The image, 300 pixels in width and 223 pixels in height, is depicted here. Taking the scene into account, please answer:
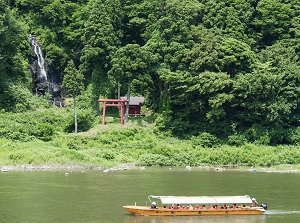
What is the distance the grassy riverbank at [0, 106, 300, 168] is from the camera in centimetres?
7062

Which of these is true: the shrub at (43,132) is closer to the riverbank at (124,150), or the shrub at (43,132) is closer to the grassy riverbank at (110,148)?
the grassy riverbank at (110,148)

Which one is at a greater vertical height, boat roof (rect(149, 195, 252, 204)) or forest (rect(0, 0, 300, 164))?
forest (rect(0, 0, 300, 164))

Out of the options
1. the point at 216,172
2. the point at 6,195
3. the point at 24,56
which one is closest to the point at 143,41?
the point at 24,56

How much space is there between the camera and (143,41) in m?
94.6

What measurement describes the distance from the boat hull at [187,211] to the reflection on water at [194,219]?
0.44 m

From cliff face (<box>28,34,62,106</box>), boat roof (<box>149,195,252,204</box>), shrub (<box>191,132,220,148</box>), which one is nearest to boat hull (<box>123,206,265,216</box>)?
boat roof (<box>149,195,252,204</box>)

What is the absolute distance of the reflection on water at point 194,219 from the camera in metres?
46.7

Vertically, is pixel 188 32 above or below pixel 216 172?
above

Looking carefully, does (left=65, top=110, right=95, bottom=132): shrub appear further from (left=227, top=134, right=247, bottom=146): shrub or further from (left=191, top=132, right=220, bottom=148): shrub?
(left=227, top=134, right=247, bottom=146): shrub

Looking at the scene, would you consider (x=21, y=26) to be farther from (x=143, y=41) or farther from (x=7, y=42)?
(x=143, y=41)

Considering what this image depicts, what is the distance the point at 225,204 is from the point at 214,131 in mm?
33241

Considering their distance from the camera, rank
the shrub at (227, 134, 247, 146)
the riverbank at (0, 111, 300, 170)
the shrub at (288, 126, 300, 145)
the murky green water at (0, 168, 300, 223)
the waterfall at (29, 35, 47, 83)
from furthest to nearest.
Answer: the waterfall at (29, 35, 47, 83) → the shrub at (288, 126, 300, 145) → the shrub at (227, 134, 247, 146) → the riverbank at (0, 111, 300, 170) → the murky green water at (0, 168, 300, 223)

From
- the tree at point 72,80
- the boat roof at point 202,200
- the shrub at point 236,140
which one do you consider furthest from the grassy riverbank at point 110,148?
the boat roof at point 202,200

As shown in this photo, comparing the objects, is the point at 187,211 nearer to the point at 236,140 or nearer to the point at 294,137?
the point at 236,140
